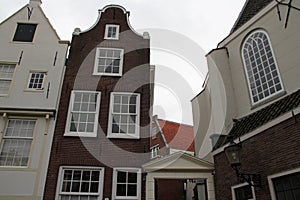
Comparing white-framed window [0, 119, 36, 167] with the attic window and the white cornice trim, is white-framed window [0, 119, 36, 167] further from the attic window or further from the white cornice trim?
the white cornice trim

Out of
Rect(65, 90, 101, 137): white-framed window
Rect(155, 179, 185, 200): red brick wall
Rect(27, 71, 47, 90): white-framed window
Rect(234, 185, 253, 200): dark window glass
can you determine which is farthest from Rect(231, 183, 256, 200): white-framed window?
Rect(155, 179, 185, 200): red brick wall

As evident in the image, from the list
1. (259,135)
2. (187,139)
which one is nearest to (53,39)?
(259,135)

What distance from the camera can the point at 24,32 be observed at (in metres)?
13.8

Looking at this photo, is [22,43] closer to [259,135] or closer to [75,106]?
[75,106]

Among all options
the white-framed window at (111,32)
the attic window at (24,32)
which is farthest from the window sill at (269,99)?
the attic window at (24,32)

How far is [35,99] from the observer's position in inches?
469

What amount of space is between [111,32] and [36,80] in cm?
501

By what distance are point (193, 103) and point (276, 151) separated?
10.9 m

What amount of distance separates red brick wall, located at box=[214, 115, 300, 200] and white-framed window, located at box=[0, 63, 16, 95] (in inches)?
432

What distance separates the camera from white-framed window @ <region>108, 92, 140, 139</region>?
11.6 meters

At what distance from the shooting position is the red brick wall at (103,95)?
1075 centimetres

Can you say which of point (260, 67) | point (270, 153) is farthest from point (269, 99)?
point (270, 153)

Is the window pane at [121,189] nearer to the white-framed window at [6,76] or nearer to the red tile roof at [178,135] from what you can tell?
the white-framed window at [6,76]

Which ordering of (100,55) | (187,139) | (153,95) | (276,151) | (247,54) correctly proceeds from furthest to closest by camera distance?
(187,139)
(153,95)
(100,55)
(247,54)
(276,151)
